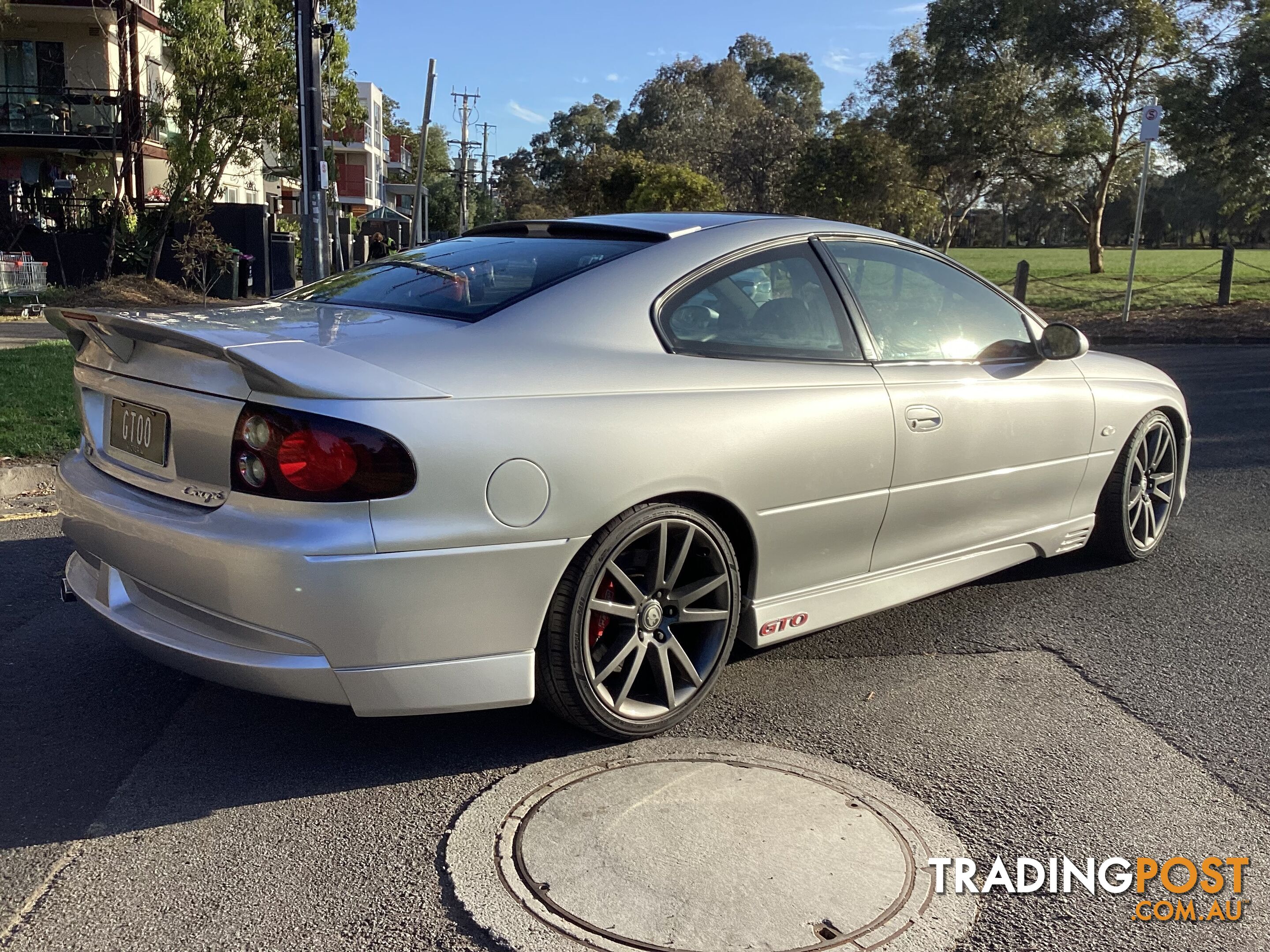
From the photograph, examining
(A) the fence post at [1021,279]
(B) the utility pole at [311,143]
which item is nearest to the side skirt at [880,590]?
(B) the utility pole at [311,143]

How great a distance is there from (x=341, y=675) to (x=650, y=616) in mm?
907

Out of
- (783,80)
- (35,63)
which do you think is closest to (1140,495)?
(35,63)

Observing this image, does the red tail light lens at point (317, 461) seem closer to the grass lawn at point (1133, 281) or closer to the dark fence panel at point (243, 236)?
the grass lawn at point (1133, 281)

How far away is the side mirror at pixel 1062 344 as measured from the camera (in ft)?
14.5

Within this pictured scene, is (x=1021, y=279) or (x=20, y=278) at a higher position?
(x=1021, y=279)

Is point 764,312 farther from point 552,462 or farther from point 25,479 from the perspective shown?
point 25,479

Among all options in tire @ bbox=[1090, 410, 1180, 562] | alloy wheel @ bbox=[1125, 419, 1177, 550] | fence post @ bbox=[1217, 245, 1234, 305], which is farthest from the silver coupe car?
fence post @ bbox=[1217, 245, 1234, 305]

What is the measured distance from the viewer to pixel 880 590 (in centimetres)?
386

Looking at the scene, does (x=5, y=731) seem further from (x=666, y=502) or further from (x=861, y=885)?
(x=861, y=885)

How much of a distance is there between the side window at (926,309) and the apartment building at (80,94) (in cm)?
2303

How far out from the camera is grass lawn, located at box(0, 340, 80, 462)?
6609mm

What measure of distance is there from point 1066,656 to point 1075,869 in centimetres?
151

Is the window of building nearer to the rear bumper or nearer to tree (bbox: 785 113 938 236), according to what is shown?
tree (bbox: 785 113 938 236)

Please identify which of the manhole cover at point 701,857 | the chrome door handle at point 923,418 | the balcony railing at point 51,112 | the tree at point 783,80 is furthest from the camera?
the tree at point 783,80
